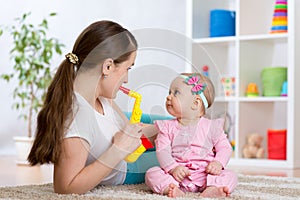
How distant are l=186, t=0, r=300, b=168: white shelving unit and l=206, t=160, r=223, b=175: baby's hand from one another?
4.67ft

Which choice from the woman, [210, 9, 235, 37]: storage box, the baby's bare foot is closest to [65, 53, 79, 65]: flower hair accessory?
the woman

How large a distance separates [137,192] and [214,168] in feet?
0.70

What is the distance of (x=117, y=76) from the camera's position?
1.52 metres

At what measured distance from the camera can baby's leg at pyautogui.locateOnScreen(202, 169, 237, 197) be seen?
1499mm

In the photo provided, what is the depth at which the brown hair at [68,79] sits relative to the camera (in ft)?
4.84

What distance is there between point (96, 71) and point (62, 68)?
0.30ft

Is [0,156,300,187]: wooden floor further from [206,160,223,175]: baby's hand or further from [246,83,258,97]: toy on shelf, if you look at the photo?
[206,160,223,175]: baby's hand

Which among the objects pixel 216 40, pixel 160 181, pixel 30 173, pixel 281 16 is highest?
pixel 281 16

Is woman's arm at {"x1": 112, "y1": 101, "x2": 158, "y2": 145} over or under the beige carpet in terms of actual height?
over

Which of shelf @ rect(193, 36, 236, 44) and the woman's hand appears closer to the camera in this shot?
the woman's hand

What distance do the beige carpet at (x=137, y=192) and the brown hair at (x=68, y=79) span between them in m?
0.10

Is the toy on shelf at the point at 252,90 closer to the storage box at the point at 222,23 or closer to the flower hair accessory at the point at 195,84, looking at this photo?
the storage box at the point at 222,23

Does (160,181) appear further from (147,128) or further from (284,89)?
(284,89)

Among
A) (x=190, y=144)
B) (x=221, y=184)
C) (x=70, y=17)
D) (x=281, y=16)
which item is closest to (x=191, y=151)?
(x=190, y=144)
